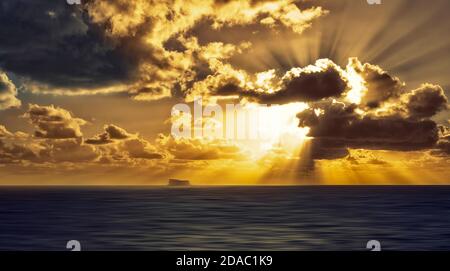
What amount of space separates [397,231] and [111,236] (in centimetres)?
3307

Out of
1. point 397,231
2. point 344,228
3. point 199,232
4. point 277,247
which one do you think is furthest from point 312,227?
point 277,247

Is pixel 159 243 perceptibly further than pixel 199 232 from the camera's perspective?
Result: No

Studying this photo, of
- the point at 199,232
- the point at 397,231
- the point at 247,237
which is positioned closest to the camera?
the point at 247,237

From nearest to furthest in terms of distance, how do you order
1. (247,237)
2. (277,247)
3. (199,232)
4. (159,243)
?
1. (277,247)
2. (159,243)
3. (247,237)
4. (199,232)

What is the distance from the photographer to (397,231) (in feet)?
210
